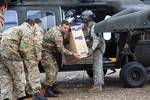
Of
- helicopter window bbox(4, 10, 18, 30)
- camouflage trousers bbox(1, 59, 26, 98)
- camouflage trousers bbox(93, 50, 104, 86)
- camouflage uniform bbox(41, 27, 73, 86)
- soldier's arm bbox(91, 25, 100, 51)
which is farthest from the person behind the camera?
camouflage trousers bbox(93, 50, 104, 86)

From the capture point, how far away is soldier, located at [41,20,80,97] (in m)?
12.3

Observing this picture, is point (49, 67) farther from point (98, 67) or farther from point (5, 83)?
point (5, 83)

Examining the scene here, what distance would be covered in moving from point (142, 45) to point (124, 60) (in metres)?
0.61

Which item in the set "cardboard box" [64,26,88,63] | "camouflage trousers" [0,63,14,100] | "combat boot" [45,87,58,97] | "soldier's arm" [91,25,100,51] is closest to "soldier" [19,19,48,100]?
Result: "camouflage trousers" [0,63,14,100]

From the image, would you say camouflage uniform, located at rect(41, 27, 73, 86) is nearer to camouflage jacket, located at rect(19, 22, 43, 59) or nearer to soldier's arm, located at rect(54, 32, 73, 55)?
soldier's arm, located at rect(54, 32, 73, 55)

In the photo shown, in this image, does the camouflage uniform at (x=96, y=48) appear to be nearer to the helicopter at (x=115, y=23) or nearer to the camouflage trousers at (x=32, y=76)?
the helicopter at (x=115, y=23)

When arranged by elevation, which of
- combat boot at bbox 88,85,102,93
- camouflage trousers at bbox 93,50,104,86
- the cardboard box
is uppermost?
the cardboard box

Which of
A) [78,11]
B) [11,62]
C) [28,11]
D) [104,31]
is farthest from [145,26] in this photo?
[11,62]

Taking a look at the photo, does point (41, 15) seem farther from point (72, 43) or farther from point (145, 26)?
point (145, 26)

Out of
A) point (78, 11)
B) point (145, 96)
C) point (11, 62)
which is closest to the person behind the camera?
point (11, 62)

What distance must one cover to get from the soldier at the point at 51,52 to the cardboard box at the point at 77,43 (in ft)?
0.51

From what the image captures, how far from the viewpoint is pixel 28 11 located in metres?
12.9

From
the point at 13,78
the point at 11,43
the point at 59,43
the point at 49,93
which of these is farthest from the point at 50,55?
the point at 13,78

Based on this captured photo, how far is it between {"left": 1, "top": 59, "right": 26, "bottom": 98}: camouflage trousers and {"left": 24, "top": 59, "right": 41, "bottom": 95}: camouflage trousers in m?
0.37
